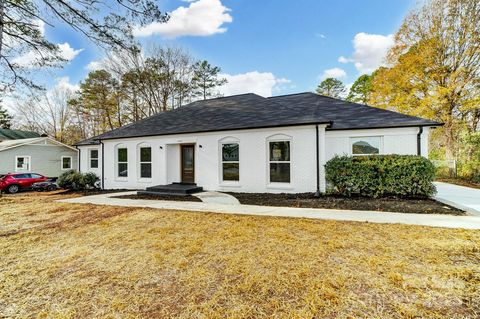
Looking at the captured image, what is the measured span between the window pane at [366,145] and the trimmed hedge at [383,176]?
1.75 m

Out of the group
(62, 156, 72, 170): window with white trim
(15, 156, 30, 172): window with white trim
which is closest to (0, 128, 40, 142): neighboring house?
(15, 156, 30, 172): window with white trim

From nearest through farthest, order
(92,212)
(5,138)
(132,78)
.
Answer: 1. (92,212)
2. (132,78)
3. (5,138)

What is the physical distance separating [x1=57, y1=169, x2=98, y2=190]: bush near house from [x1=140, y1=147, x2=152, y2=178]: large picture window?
138 inches

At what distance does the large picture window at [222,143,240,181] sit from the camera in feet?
36.0

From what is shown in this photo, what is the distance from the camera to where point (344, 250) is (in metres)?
3.84

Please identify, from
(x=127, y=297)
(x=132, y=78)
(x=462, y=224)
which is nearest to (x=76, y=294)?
(x=127, y=297)

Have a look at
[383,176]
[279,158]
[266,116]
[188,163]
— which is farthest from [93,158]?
[383,176]

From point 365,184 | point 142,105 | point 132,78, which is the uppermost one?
point 132,78

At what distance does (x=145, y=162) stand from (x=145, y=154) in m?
0.45

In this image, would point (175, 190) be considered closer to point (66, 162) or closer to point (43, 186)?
point (43, 186)

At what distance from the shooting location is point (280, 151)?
Answer: 10.2 m

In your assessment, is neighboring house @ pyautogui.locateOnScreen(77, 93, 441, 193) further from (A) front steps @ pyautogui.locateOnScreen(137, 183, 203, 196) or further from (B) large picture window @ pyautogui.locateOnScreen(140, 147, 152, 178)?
(A) front steps @ pyautogui.locateOnScreen(137, 183, 203, 196)

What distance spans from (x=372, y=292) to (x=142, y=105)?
93.7ft

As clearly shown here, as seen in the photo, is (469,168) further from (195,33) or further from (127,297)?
(195,33)
